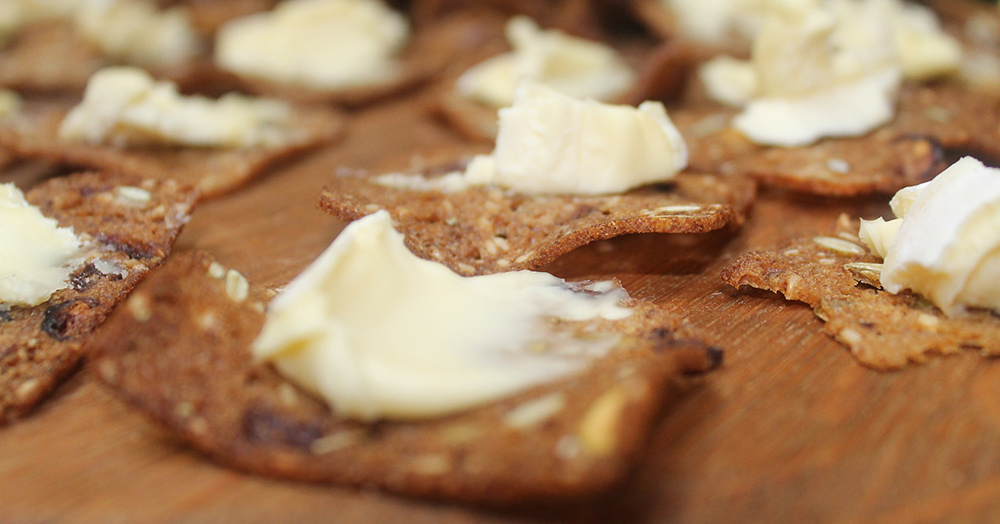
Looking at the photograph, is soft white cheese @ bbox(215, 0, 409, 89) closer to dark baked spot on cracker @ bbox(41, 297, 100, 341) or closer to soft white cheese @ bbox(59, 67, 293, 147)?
soft white cheese @ bbox(59, 67, 293, 147)

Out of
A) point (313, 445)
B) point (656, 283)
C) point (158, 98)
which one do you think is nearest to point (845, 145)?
point (656, 283)

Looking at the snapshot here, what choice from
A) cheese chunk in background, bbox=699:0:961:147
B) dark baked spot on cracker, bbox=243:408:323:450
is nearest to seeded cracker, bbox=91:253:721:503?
dark baked spot on cracker, bbox=243:408:323:450

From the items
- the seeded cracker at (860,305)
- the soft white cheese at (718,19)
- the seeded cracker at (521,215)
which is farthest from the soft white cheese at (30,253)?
the soft white cheese at (718,19)

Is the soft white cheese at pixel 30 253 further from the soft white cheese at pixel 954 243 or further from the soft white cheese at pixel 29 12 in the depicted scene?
the soft white cheese at pixel 29 12

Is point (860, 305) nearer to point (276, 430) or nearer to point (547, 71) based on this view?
point (276, 430)

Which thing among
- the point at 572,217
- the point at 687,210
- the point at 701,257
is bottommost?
the point at 701,257

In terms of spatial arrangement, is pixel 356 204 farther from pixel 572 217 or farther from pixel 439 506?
pixel 439 506

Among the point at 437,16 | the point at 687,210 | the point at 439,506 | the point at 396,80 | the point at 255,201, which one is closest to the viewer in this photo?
the point at 439,506
